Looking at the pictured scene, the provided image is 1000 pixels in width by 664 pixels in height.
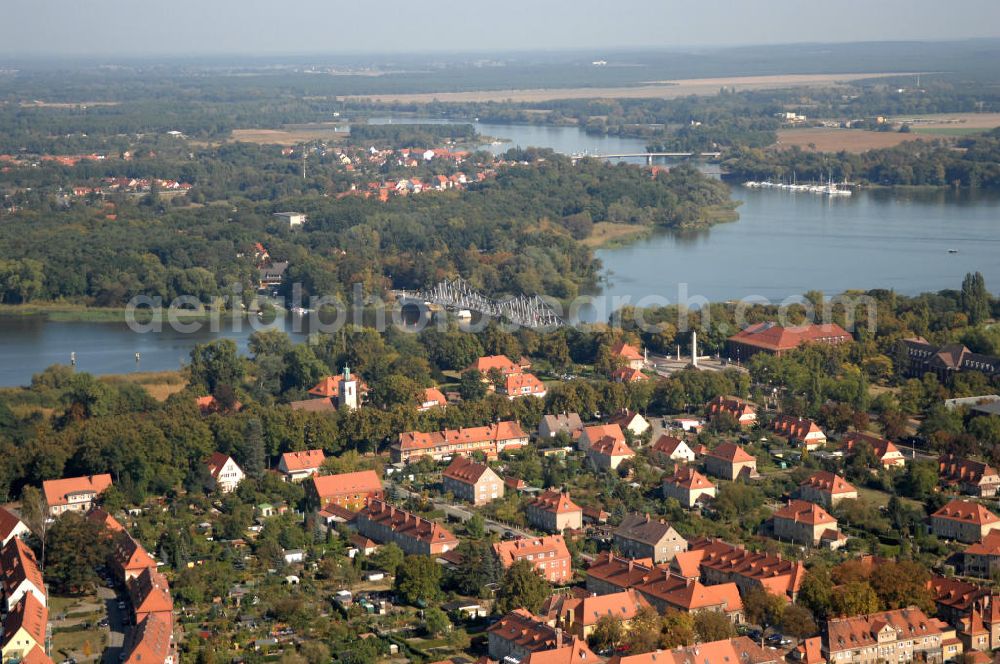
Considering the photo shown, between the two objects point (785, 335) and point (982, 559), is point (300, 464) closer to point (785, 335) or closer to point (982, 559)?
point (982, 559)

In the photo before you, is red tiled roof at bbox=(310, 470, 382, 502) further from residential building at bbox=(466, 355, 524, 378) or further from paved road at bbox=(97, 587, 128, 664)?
residential building at bbox=(466, 355, 524, 378)

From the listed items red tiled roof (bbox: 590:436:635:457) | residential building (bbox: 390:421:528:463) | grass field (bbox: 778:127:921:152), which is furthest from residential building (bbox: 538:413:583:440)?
grass field (bbox: 778:127:921:152)

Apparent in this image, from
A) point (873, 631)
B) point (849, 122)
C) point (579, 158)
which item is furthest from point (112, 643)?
point (849, 122)

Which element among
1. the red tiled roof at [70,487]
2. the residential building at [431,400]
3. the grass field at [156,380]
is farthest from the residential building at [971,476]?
the grass field at [156,380]

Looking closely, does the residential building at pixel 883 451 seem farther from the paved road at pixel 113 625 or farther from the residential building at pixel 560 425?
the paved road at pixel 113 625

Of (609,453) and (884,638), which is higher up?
(884,638)

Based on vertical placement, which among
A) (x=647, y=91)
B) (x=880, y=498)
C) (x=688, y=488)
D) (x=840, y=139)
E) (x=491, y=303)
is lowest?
(x=647, y=91)

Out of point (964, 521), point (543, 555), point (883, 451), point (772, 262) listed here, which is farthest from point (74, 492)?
point (772, 262)
